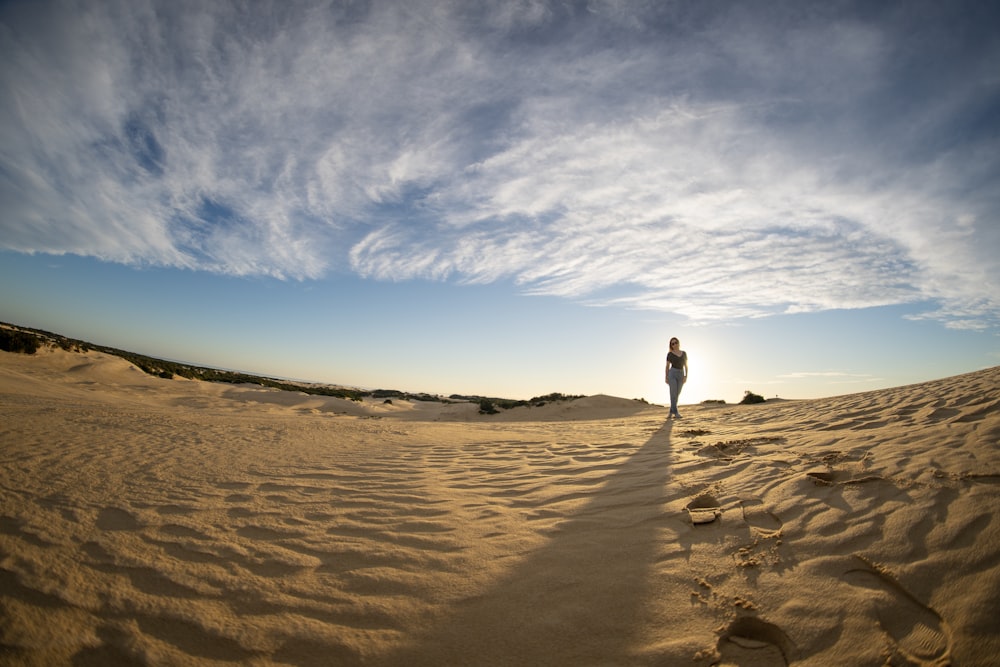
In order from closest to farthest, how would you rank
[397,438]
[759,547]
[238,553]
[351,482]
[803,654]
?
1. [803,654]
2. [759,547]
3. [238,553]
4. [351,482]
5. [397,438]

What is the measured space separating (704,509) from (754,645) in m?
1.34

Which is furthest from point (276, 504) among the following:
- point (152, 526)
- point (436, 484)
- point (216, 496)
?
point (436, 484)

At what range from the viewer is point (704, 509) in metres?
3.01

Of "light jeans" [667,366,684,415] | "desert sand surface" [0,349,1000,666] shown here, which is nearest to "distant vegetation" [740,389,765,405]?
"light jeans" [667,366,684,415]

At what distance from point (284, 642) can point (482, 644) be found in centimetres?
94

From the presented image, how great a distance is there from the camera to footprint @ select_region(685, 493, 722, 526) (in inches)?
109

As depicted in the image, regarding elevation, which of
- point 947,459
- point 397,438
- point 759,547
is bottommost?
point 397,438

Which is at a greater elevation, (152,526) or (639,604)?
(639,604)

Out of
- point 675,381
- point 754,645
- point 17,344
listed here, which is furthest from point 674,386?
point 17,344

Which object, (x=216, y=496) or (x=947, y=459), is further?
(x=216, y=496)

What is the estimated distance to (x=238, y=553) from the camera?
103 inches

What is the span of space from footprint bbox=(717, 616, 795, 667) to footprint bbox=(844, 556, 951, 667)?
412 millimetres

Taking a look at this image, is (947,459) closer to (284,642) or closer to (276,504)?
(284,642)

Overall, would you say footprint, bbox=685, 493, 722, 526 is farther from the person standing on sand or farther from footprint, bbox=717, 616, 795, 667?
the person standing on sand
